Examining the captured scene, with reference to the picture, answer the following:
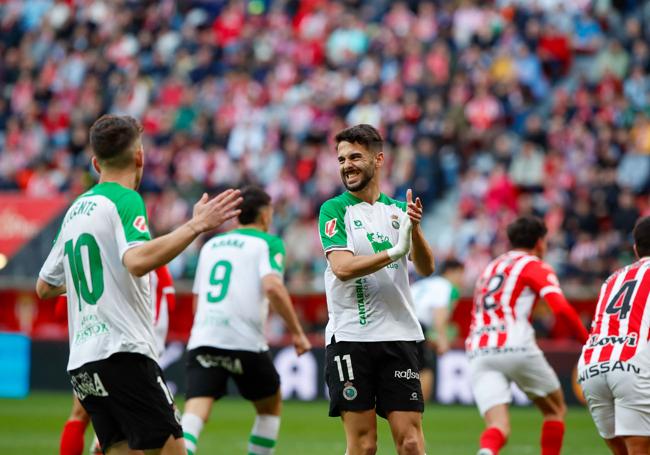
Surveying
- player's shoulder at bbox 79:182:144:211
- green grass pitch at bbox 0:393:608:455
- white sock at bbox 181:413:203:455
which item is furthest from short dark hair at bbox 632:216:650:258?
green grass pitch at bbox 0:393:608:455

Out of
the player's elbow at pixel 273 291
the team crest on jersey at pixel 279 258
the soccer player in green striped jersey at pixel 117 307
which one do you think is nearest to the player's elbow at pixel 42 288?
the soccer player in green striped jersey at pixel 117 307

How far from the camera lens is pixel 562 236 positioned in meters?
20.1

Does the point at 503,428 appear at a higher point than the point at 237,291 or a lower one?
lower

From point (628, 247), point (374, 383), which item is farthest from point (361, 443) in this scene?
point (628, 247)

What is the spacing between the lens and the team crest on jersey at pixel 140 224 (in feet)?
21.1

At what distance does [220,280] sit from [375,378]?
2.79m

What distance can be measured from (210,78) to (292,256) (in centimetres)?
634

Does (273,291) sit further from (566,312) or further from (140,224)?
(140,224)

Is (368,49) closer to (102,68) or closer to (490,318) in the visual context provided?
(102,68)

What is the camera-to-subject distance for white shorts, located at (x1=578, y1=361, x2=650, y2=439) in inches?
307

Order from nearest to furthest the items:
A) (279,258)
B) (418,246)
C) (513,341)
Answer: (418,246) < (513,341) < (279,258)

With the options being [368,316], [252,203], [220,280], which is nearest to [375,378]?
[368,316]

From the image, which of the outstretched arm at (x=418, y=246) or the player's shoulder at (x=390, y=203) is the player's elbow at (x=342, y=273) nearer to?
the outstretched arm at (x=418, y=246)

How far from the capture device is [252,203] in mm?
10281
